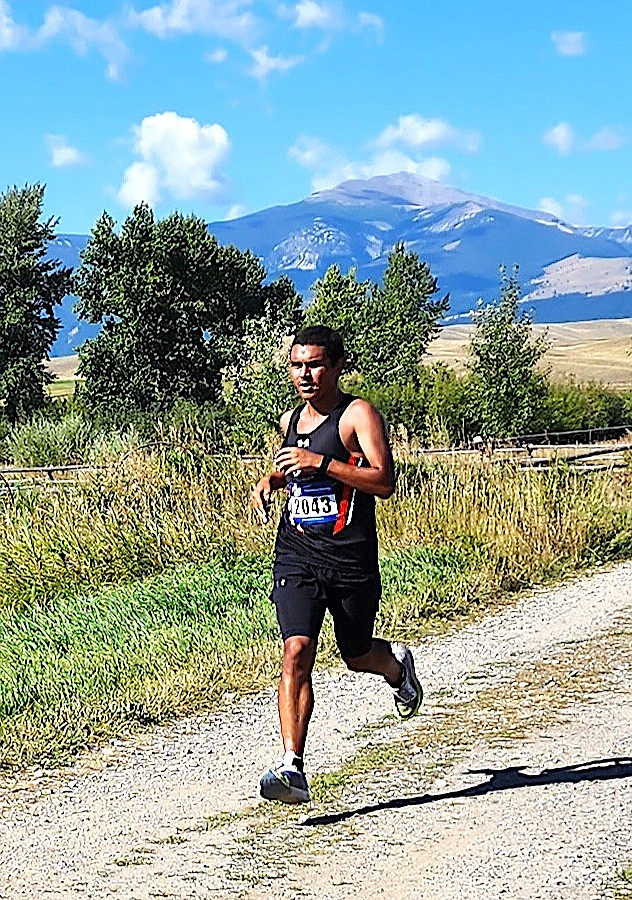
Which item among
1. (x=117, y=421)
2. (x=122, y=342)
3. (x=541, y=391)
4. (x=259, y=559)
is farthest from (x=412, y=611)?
(x=122, y=342)

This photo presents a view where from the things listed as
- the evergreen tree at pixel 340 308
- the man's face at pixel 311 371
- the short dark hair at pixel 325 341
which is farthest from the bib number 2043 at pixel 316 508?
the evergreen tree at pixel 340 308

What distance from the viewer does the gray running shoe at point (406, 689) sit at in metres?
6.64

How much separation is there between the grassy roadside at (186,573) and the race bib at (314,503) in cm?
205

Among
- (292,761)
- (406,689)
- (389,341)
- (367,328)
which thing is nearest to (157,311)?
(367,328)

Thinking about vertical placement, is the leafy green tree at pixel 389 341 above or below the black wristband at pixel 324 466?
above

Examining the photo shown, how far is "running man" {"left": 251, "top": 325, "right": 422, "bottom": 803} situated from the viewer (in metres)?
5.74

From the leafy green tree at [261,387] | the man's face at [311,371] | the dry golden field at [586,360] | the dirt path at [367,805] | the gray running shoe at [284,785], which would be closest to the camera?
the dirt path at [367,805]

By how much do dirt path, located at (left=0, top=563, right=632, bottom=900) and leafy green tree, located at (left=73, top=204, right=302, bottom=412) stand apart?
53.9 meters

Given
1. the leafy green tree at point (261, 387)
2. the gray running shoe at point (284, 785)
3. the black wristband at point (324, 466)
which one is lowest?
the gray running shoe at point (284, 785)

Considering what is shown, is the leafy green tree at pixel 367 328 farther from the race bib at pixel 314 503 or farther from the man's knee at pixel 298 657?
the man's knee at pixel 298 657

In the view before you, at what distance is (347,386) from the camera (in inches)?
1839

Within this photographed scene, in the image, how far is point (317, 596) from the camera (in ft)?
19.3

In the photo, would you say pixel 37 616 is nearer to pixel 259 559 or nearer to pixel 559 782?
pixel 259 559

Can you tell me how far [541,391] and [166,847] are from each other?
127ft
